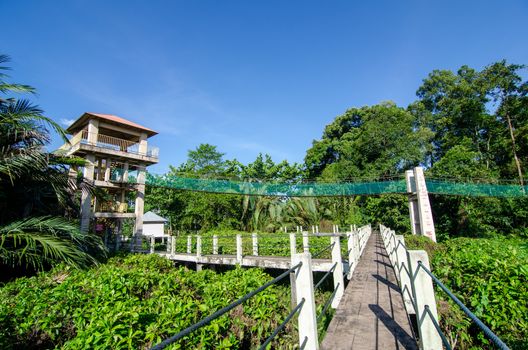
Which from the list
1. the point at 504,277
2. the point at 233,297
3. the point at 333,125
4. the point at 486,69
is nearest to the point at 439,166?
the point at 486,69

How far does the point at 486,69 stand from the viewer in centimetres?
2628

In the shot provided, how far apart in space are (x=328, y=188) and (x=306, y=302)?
47.1 ft

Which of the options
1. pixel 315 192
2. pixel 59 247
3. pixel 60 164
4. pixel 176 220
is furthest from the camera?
pixel 176 220

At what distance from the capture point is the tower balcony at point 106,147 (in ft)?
43.4

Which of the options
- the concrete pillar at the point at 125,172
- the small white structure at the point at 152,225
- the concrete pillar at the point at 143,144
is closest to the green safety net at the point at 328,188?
the concrete pillar at the point at 125,172

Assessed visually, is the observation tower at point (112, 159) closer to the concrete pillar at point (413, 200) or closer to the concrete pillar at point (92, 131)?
the concrete pillar at point (92, 131)

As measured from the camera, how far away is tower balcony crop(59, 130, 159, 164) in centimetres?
1324

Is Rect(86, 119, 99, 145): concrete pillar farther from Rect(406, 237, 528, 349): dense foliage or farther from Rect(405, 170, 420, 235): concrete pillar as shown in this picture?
Rect(405, 170, 420, 235): concrete pillar

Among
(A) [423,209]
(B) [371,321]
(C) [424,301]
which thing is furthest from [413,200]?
(C) [424,301]

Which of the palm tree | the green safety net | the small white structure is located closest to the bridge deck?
the palm tree

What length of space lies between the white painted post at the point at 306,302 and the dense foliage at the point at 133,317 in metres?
0.69

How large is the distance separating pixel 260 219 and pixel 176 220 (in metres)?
12.9

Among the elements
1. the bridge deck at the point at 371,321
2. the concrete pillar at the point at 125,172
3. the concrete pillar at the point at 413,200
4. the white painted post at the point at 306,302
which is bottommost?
the bridge deck at the point at 371,321

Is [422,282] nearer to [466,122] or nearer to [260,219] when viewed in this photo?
[260,219]
